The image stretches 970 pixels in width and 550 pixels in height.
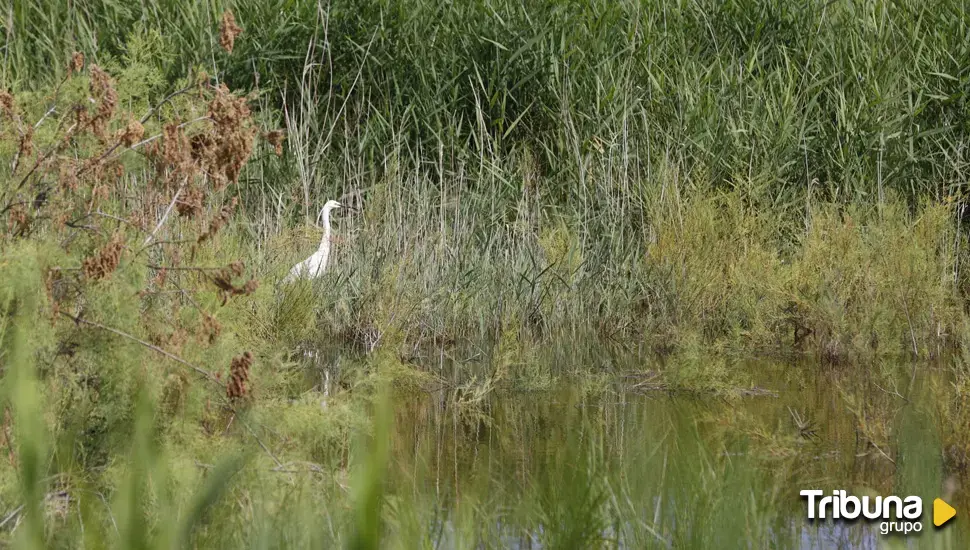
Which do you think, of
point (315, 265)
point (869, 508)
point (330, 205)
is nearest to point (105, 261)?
point (869, 508)

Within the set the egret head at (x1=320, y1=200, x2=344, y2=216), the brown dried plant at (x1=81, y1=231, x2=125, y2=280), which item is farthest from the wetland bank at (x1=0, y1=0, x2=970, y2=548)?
the egret head at (x1=320, y1=200, x2=344, y2=216)

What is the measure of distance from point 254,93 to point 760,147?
444 cm

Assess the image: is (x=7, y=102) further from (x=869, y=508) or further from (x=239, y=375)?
(x=869, y=508)

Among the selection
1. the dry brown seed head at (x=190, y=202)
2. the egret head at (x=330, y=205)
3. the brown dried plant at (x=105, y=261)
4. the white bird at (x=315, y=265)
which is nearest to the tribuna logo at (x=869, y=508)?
the dry brown seed head at (x=190, y=202)

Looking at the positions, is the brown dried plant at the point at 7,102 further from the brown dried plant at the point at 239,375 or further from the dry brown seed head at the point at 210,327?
the brown dried plant at the point at 239,375

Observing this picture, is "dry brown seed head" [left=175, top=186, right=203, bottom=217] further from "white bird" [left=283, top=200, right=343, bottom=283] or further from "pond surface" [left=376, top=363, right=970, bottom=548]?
"white bird" [left=283, top=200, right=343, bottom=283]

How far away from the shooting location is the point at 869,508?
11.0ft

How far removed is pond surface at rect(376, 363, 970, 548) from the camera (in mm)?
2998

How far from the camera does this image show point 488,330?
19.9ft

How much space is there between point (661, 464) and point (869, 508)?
741 mm

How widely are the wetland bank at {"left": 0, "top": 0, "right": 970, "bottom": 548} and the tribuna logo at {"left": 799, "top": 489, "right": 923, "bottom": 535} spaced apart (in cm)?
6

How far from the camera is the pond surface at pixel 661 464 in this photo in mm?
2998

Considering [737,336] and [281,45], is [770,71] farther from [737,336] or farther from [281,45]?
[281,45]

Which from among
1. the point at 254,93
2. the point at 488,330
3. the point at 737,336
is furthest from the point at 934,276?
the point at 254,93
